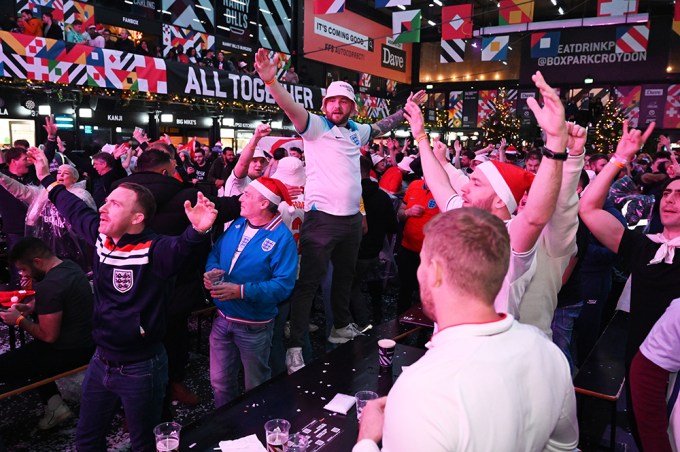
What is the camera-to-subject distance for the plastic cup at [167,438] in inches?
75.2

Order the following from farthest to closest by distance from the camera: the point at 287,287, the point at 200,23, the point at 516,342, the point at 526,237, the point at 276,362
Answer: the point at 200,23 → the point at 276,362 → the point at 287,287 → the point at 526,237 → the point at 516,342

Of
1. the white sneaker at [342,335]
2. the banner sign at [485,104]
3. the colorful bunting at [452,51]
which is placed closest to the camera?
the white sneaker at [342,335]

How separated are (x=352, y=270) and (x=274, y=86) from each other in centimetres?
179

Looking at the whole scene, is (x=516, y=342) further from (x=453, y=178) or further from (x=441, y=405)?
(x=453, y=178)

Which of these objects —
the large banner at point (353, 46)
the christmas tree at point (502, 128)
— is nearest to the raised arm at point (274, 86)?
the large banner at point (353, 46)

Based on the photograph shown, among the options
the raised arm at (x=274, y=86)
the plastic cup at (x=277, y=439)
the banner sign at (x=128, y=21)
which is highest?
the banner sign at (x=128, y=21)

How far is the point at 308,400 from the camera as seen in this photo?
2508 mm

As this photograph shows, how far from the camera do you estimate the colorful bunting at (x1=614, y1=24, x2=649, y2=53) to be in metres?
12.6

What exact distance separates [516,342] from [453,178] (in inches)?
92.5

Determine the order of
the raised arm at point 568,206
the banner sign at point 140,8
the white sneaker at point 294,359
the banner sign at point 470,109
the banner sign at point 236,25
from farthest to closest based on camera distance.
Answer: the banner sign at point 470,109, the banner sign at point 236,25, the banner sign at point 140,8, the white sneaker at point 294,359, the raised arm at point 568,206

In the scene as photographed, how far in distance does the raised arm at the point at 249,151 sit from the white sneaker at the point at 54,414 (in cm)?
223

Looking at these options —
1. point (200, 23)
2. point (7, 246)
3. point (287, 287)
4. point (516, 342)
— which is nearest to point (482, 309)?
point (516, 342)

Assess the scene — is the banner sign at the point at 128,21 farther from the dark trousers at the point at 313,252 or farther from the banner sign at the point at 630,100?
the banner sign at the point at 630,100

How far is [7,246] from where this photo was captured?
6141mm
